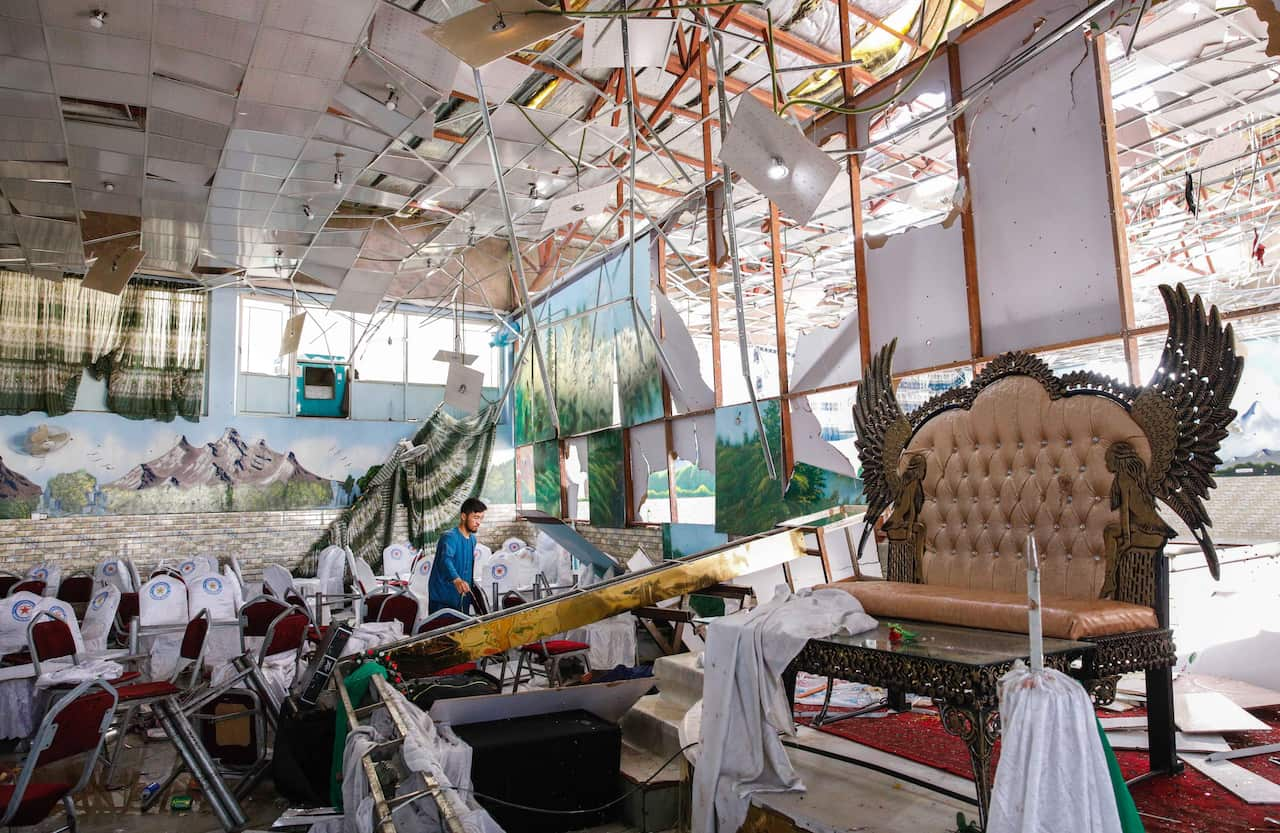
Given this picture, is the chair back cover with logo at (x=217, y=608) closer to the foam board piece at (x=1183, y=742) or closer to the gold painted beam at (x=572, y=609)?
the gold painted beam at (x=572, y=609)

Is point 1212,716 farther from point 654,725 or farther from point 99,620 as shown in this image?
point 99,620

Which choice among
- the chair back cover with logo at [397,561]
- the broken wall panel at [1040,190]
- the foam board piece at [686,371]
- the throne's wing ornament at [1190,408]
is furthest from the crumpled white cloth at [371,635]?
the chair back cover with logo at [397,561]

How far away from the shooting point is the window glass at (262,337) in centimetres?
1255

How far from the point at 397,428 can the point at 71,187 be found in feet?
21.6

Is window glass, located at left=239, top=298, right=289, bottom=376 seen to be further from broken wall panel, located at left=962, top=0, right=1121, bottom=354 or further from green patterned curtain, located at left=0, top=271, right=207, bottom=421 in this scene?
broken wall panel, located at left=962, top=0, right=1121, bottom=354

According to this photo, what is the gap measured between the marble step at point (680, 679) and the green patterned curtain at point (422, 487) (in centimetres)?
773

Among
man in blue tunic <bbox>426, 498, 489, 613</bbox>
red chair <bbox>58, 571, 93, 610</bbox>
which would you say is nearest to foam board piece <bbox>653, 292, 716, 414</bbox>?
man in blue tunic <bbox>426, 498, 489, 613</bbox>

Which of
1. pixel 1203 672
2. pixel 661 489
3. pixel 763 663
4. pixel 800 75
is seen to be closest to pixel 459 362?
pixel 661 489

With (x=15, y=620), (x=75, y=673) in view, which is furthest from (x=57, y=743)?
→ (x=15, y=620)

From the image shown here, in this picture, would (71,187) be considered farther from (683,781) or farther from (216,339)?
(683,781)

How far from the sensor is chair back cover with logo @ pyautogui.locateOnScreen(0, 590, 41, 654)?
18.2 feet

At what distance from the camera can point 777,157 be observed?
3.66m

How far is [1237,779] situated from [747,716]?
1731 mm

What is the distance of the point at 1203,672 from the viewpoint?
4.45 meters
